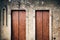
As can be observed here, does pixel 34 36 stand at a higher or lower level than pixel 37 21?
lower

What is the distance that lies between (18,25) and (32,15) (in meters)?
1.10

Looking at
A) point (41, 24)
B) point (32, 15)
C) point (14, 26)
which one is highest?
point (32, 15)

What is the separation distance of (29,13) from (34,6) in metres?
0.52

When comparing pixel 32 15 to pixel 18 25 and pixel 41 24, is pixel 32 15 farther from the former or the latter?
pixel 18 25

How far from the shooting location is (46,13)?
11758mm

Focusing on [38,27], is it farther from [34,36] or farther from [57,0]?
[57,0]

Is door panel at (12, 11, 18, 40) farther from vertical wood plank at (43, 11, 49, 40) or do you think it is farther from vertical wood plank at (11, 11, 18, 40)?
vertical wood plank at (43, 11, 49, 40)

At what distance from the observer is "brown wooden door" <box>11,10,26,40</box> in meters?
11.9

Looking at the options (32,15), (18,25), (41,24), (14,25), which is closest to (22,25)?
(18,25)

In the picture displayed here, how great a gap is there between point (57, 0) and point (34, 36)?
258 cm

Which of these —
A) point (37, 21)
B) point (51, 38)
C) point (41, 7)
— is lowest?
point (51, 38)

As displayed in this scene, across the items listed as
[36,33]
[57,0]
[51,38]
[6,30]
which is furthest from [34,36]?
[57,0]

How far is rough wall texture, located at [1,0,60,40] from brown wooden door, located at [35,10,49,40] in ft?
1.00

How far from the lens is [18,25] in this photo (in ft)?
39.1
